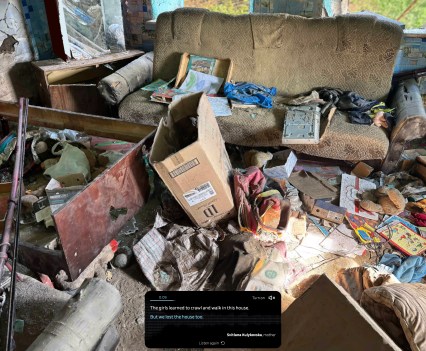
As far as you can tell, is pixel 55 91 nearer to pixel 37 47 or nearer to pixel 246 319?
pixel 37 47

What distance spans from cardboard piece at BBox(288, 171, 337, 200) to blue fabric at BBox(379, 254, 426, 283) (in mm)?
662

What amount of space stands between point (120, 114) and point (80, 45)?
1.15 m

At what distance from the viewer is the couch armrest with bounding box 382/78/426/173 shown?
294 centimetres

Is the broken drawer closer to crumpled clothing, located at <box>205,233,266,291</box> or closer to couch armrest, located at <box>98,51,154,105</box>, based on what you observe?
crumpled clothing, located at <box>205,233,266,291</box>

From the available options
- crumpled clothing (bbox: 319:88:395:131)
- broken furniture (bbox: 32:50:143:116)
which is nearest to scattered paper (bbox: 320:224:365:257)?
crumpled clothing (bbox: 319:88:395:131)

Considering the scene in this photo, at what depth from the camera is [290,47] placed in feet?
11.6

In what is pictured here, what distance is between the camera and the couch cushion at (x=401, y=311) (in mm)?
1353

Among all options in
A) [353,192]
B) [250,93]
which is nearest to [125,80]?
[250,93]

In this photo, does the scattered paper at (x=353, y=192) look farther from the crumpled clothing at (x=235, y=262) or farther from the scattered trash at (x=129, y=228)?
the scattered trash at (x=129, y=228)

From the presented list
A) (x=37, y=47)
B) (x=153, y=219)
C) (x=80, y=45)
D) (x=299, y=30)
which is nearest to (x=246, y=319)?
(x=153, y=219)

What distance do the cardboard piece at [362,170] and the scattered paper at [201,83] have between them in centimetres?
143

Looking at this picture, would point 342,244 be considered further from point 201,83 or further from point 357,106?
point 201,83

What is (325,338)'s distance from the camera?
53.4 inches

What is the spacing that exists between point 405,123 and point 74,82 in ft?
10.6
